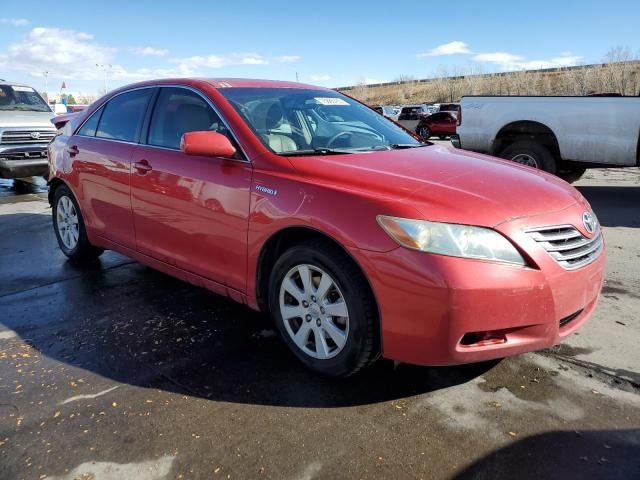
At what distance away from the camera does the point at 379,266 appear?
8.35 feet

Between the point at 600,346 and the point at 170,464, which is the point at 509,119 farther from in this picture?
the point at 170,464

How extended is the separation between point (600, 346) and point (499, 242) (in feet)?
4.60

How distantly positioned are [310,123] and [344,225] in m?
1.33

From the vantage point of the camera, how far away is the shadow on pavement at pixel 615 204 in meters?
6.73

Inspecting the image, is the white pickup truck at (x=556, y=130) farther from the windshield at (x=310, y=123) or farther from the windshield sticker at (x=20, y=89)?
the windshield sticker at (x=20, y=89)

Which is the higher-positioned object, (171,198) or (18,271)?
(171,198)

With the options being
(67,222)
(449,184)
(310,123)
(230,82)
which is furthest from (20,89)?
(449,184)

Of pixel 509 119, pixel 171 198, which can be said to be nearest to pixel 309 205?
pixel 171 198

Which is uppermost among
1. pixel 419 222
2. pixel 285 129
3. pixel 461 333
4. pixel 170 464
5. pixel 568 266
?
pixel 285 129

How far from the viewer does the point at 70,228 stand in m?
5.23

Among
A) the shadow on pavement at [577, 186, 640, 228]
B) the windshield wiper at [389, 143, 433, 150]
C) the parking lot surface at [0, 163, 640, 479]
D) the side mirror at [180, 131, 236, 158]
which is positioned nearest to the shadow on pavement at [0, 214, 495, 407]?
the parking lot surface at [0, 163, 640, 479]

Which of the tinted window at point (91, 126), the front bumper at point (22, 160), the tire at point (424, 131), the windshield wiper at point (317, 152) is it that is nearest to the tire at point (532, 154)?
the windshield wiper at point (317, 152)

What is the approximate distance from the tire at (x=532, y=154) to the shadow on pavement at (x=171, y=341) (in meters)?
6.09

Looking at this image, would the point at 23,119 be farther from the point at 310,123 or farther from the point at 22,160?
the point at 310,123
